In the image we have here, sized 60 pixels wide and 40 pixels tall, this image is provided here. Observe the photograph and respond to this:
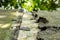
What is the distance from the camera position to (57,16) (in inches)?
116

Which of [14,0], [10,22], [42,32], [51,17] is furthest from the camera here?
[14,0]

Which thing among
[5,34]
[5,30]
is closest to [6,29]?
[5,30]

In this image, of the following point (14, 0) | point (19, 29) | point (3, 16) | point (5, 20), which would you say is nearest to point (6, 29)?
point (19, 29)

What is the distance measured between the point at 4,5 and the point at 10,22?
2.19 m

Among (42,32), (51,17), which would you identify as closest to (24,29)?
(42,32)

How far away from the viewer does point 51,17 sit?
2.89 metres

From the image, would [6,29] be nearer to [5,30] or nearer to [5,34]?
[5,30]

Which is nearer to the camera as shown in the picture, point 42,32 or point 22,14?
point 42,32

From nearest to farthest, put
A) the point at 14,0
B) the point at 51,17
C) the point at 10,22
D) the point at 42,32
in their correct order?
the point at 42,32, the point at 10,22, the point at 51,17, the point at 14,0

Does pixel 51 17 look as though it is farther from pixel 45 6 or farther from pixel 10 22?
pixel 45 6

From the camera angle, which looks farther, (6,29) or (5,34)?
(6,29)

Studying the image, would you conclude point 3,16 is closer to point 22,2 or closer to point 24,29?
point 24,29

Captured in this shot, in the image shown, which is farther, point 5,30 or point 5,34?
point 5,30

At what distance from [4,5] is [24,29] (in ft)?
8.43
